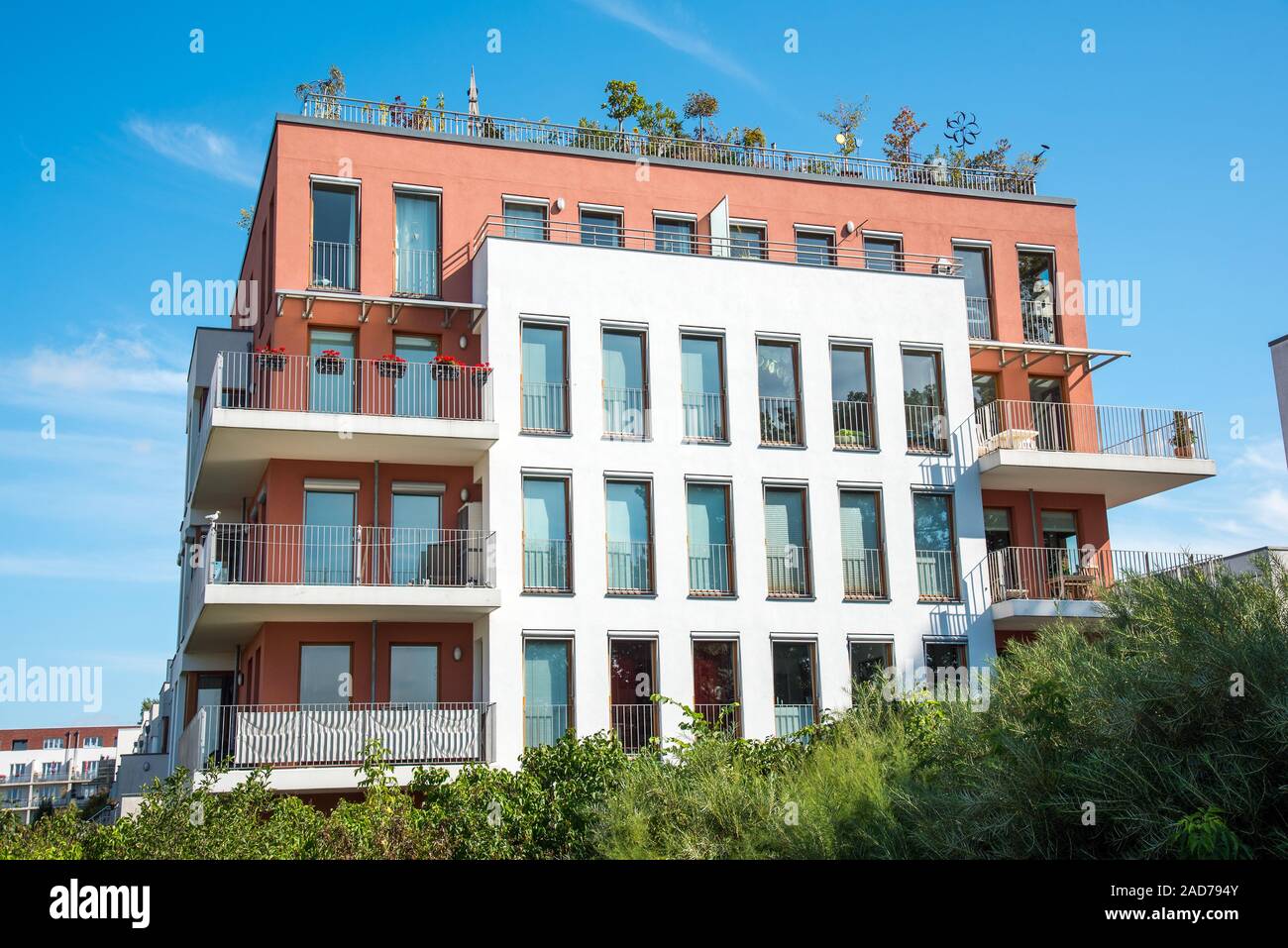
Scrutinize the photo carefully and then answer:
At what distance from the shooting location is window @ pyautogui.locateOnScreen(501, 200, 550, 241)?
27.3 meters

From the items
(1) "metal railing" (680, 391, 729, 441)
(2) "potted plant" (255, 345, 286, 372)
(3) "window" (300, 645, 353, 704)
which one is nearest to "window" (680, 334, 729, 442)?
(1) "metal railing" (680, 391, 729, 441)

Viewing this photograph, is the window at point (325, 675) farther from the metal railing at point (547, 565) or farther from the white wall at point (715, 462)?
the metal railing at point (547, 565)

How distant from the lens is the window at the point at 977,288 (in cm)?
3069

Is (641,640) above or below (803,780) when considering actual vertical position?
above

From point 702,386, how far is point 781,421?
1811 millimetres

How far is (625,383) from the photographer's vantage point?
85.3ft

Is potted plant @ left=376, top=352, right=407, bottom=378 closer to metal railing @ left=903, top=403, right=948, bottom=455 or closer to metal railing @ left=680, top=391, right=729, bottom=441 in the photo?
metal railing @ left=680, top=391, right=729, bottom=441

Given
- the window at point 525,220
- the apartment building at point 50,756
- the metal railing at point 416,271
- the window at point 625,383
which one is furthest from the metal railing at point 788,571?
the apartment building at point 50,756

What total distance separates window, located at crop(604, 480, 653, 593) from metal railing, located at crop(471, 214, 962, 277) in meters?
5.02

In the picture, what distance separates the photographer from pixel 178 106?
72.7 ft

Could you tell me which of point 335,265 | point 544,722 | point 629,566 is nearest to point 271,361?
point 335,265

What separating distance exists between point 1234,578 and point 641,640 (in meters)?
15.7
